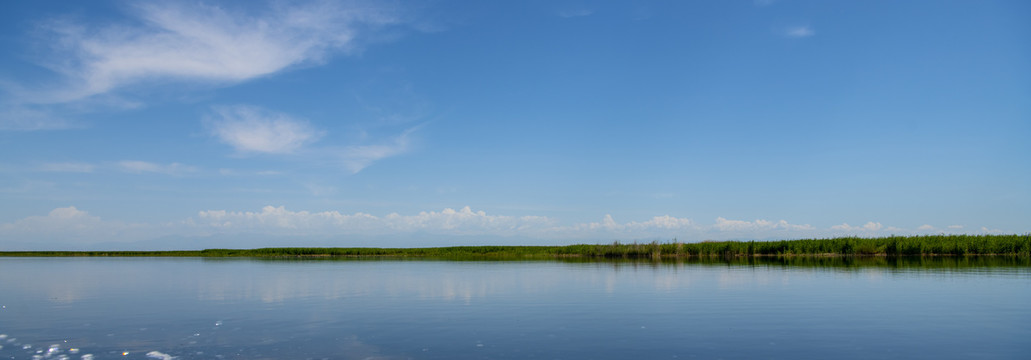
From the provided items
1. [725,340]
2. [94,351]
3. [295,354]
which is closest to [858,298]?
[725,340]

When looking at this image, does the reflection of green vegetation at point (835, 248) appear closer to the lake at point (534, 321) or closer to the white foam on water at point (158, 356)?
the lake at point (534, 321)

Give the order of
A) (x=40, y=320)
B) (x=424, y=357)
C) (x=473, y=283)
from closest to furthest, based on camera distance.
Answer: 1. (x=424, y=357)
2. (x=40, y=320)
3. (x=473, y=283)

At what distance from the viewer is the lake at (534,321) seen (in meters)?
11.4

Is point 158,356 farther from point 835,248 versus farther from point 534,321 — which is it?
point 835,248

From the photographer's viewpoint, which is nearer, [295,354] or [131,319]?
[295,354]

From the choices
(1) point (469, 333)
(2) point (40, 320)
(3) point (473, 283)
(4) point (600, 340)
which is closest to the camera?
Result: (4) point (600, 340)

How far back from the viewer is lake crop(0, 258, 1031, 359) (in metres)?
11.4

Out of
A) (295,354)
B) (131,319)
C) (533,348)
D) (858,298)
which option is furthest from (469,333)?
(858,298)

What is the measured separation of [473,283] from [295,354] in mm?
15893

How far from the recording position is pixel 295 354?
37.0 feet

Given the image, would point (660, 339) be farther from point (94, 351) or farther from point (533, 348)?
point (94, 351)

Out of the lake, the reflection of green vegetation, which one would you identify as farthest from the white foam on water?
the reflection of green vegetation

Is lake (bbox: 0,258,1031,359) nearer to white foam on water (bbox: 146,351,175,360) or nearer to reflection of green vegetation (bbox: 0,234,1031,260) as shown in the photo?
white foam on water (bbox: 146,351,175,360)

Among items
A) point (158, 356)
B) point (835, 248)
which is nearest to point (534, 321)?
point (158, 356)
